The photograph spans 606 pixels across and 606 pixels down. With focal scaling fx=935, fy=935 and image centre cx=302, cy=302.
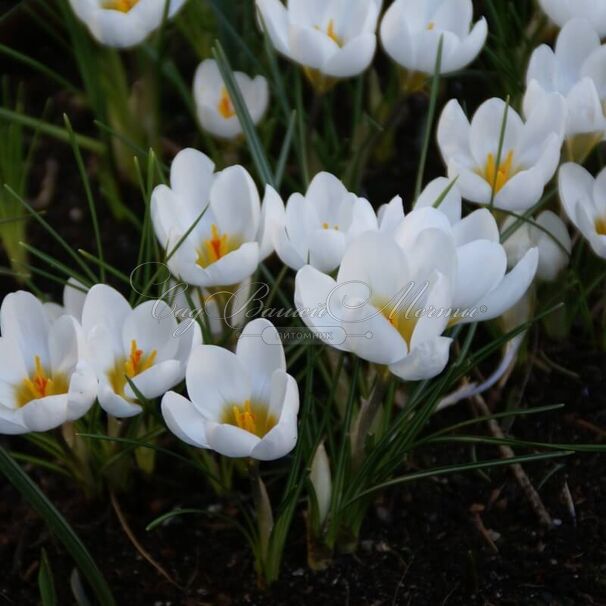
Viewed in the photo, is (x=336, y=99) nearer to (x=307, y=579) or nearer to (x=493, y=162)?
(x=493, y=162)

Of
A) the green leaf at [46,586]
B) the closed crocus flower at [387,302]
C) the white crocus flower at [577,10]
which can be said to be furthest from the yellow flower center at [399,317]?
the white crocus flower at [577,10]

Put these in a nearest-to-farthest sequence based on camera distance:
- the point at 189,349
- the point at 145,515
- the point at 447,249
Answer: the point at 447,249 < the point at 189,349 < the point at 145,515

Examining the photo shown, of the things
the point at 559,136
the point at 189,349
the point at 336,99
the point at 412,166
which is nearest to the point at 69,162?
the point at 336,99

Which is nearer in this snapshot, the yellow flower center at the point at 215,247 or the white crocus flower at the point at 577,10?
the yellow flower center at the point at 215,247

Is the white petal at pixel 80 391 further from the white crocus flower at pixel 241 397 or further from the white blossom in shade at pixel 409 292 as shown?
the white blossom in shade at pixel 409 292

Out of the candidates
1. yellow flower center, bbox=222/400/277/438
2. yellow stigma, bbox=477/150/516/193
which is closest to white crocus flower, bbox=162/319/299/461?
yellow flower center, bbox=222/400/277/438

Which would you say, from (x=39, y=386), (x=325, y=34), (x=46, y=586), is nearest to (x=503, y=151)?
(x=325, y=34)

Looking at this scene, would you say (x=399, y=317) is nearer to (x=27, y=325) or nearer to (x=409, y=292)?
(x=409, y=292)
